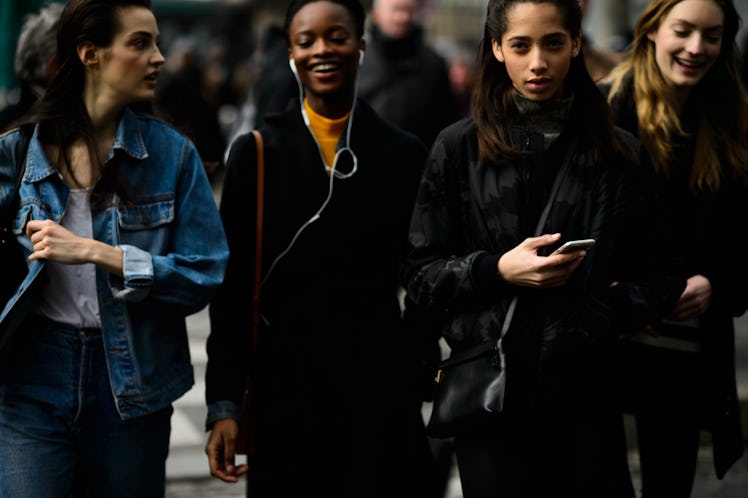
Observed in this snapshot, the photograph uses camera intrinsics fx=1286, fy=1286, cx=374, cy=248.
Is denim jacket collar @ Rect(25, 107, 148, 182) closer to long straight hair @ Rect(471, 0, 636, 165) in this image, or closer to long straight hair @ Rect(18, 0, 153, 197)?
long straight hair @ Rect(18, 0, 153, 197)

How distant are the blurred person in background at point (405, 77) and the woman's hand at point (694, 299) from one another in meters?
3.85

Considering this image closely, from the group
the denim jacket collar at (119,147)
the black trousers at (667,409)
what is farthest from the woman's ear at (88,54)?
the black trousers at (667,409)

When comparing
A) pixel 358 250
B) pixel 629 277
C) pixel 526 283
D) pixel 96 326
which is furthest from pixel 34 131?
pixel 629 277

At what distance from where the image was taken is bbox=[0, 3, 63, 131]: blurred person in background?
4234mm

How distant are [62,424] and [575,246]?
54.6 inches

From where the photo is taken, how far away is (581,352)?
10.6ft

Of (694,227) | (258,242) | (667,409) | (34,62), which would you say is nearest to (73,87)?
(258,242)

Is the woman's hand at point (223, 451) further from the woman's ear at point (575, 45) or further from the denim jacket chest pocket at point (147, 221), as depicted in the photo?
the woman's ear at point (575, 45)

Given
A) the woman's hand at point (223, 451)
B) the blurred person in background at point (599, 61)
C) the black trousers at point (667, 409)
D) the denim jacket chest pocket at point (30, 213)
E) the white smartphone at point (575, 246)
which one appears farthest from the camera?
the blurred person in background at point (599, 61)

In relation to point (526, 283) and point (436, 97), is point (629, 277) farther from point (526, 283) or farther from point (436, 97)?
point (436, 97)

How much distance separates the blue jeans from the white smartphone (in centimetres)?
120

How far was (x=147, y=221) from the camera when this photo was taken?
134 inches

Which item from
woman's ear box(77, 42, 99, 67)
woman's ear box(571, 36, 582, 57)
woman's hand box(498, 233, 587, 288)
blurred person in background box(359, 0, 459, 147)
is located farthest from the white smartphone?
blurred person in background box(359, 0, 459, 147)

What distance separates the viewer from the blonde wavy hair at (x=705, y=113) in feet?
13.2
